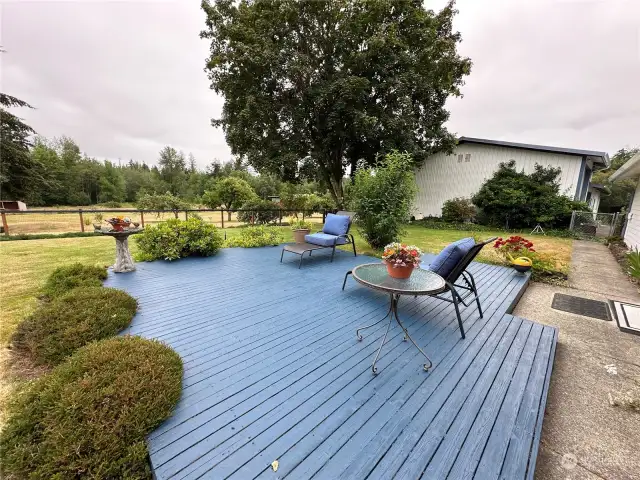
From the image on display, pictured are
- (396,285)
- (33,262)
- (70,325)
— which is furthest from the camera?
(33,262)

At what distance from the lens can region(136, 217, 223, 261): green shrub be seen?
4.80 m

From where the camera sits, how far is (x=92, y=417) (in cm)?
121

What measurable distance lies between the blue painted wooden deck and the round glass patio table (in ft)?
0.40

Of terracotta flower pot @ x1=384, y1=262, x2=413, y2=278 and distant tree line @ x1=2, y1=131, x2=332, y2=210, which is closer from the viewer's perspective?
terracotta flower pot @ x1=384, y1=262, x2=413, y2=278

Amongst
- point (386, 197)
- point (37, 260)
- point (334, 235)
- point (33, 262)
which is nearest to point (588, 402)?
point (334, 235)

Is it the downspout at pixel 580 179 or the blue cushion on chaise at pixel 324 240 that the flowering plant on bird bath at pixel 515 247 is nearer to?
the blue cushion on chaise at pixel 324 240

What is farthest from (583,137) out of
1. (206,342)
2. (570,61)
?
(206,342)

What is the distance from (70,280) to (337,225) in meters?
4.22

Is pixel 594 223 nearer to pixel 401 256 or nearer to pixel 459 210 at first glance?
pixel 459 210

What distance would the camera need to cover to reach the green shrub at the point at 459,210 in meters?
13.2

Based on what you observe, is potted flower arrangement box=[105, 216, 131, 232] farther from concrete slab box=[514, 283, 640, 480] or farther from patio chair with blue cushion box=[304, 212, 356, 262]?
concrete slab box=[514, 283, 640, 480]

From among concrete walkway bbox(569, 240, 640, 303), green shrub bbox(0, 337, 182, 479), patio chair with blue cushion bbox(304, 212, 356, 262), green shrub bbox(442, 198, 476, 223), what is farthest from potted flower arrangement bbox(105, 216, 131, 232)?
green shrub bbox(442, 198, 476, 223)

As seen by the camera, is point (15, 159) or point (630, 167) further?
point (15, 159)

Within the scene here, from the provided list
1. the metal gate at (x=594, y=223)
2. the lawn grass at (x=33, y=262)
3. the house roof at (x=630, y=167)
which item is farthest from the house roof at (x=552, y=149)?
the lawn grass at (x=33, y=262)
